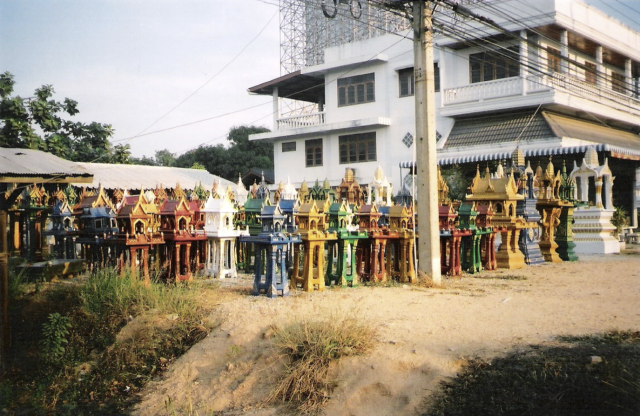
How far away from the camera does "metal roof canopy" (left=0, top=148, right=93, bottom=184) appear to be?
8.28 metres

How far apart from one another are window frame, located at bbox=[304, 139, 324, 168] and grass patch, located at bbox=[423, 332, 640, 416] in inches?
969

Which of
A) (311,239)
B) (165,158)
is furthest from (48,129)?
(165,158)

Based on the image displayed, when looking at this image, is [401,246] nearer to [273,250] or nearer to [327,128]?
[273,250]

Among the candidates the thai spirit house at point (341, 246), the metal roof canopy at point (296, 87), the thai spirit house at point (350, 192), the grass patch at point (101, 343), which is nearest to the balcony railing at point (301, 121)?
the metal roof canopy at point (296, 87)

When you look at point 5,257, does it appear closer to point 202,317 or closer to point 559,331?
point 202,317

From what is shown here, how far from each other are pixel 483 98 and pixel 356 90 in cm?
721

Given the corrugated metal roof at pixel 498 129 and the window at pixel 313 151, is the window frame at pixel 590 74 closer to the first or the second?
the corrugated metal roof at pixel 498 129

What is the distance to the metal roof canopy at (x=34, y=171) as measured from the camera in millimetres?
8281

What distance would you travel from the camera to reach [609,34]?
26750 mm

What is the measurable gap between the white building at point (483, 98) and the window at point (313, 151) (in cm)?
5

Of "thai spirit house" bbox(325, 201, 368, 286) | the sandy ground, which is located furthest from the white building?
the sandy ground

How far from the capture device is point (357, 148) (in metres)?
28.9

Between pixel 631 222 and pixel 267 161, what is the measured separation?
2713 centimetres

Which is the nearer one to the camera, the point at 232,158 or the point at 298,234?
the point at 298,234
